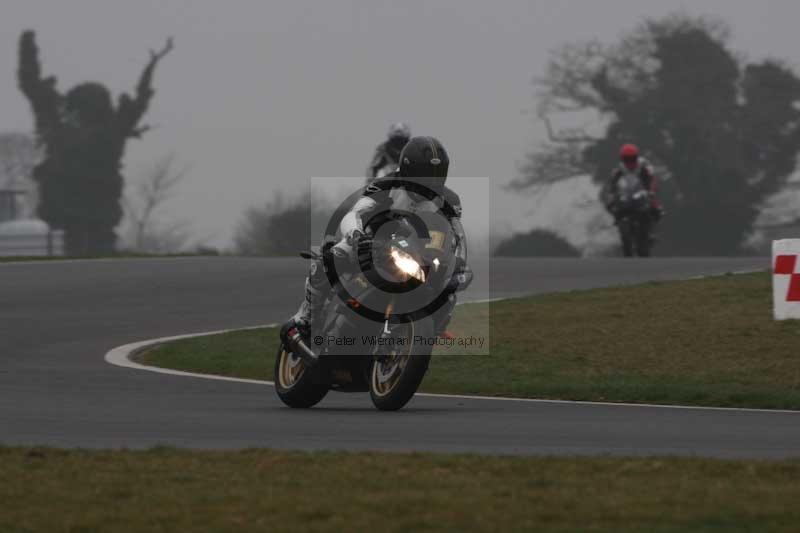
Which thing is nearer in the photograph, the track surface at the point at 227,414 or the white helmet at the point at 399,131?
the track surface at the point at 227,414

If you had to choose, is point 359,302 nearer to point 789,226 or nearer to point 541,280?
point 541,280

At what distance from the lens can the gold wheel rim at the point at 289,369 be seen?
12508 millimetres

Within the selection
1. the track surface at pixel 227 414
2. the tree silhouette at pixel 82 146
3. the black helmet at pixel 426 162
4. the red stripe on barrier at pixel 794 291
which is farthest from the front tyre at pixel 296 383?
the tree silhouette at pixel 82 146

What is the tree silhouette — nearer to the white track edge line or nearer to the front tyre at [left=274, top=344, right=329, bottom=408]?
the white track edge line

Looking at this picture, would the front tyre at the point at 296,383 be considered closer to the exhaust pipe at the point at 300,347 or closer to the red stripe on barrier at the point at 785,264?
the exhaust pipe at the point at 300,347

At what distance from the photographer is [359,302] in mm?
11742

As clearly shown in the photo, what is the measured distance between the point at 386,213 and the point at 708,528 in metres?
5.43

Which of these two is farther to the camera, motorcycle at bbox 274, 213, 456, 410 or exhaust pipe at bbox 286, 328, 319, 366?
exhaust pipe at bbox 286, 328, 319, 366

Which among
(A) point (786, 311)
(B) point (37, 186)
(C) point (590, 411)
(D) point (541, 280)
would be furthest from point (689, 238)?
(C) point (590, 411)

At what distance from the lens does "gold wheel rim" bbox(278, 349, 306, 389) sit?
41.0ft

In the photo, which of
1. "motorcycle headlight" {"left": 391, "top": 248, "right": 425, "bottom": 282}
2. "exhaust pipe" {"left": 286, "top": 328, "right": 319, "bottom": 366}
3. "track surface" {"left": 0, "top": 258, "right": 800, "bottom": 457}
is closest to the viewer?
"track surface" {"left": 0, "top": 258, "right": 800, "bottom": 457}

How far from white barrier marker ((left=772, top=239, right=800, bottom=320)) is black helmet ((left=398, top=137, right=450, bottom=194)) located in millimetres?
5121

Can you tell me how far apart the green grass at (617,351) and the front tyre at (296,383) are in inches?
87.7

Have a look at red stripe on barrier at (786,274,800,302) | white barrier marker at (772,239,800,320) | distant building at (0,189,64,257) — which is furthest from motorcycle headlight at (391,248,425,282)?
distant building at (0,189,64,257)
